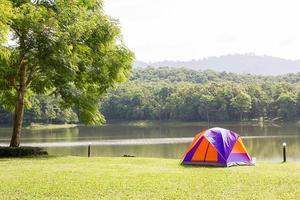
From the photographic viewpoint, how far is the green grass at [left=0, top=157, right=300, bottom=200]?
41.1 ft

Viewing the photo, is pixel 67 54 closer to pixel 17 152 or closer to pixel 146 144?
pixel 17 152

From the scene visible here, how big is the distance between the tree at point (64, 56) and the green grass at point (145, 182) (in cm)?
690

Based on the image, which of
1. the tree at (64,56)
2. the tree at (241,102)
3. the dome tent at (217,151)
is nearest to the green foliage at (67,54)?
the tree at (64,56)

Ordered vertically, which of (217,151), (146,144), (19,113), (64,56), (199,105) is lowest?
(146,144)

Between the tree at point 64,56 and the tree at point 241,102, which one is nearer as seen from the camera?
the tree at point 64,56

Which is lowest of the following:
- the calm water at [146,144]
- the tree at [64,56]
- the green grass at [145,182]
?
the calm water at [146,144]

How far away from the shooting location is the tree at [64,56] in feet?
77.3

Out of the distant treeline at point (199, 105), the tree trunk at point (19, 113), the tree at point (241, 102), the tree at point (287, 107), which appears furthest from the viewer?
the tree at point (241, 102)

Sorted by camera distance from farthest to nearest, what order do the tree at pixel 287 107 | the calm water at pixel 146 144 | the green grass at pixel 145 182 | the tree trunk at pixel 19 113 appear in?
the tree at pixel 287 107 < the calm water at pixel 146 144 < the tree trunk at pixel 19 113 < the green grass at pixel 145 182

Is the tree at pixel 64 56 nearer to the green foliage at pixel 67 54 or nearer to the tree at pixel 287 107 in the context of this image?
the green foliage at pixel 67 54

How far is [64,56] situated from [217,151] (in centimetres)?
952

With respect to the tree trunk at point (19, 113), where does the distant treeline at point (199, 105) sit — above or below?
above

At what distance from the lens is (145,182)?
1452cm

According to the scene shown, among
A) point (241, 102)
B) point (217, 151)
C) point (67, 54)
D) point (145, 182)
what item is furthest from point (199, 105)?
point (145, 182)
